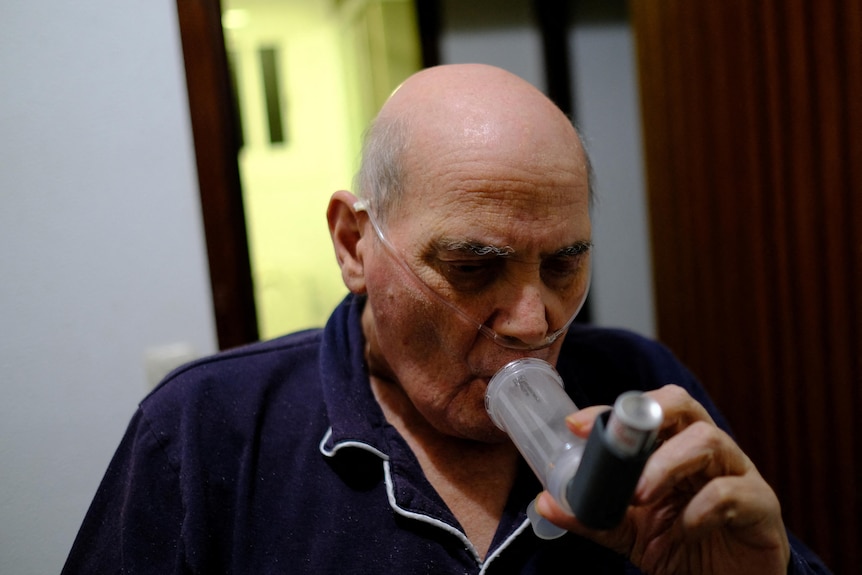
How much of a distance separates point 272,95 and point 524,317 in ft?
7.06

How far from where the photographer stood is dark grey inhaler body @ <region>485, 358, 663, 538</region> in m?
0.50

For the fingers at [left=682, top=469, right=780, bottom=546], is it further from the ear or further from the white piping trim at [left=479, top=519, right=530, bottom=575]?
the ear

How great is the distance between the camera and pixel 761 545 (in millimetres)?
705

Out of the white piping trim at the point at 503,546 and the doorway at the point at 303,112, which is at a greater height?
the doorway at the point at 303,112

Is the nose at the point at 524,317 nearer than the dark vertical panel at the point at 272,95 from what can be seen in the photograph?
Yes

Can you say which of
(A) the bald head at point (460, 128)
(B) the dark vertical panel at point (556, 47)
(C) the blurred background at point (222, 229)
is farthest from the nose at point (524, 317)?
(B) the dark vertical panel at point (556, 47)

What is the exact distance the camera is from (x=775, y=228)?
50.2 inches

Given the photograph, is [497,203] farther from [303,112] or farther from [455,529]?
[303,112]

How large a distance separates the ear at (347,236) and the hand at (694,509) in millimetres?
435

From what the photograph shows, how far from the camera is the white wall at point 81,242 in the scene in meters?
1.04

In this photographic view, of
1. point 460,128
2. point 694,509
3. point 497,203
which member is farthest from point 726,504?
point 460,128

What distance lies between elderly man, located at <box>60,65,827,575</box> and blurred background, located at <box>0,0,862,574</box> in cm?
22

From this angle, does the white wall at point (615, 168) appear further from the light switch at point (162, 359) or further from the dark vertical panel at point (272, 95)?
the light switch at point (162, 359)

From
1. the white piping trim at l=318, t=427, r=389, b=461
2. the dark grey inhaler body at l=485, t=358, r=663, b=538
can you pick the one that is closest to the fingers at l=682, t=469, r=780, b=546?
the dark grey inhaler body at l=485, t=358, r=663, b=538
